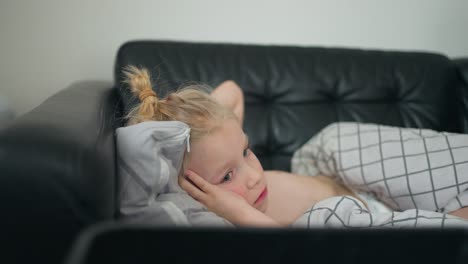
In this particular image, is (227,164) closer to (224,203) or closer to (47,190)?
(224,203)

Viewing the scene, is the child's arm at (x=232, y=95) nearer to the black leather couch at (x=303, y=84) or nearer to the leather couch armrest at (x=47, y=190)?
the black leather couch at (x=303, y=84)

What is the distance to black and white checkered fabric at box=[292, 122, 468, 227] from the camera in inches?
38.9

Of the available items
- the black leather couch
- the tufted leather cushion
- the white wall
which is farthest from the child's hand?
the white wall

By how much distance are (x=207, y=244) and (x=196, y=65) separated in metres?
0.90

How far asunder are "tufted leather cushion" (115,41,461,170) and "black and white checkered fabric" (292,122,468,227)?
125mm

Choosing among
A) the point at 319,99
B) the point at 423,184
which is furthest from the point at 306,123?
the point at 423,184

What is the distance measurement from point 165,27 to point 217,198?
2.78 feet

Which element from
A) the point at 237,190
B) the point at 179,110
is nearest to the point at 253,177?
the point at 237,190

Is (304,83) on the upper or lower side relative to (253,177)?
upper

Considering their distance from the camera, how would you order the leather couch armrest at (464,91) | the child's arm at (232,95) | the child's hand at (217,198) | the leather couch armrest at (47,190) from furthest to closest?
1. the leather couch armrest at (464,91)
2. the child's arm at (232,95)
3. the child's hand at (217,198)
4. the leather couch armrest at (47,190)

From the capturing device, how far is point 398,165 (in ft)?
3.43

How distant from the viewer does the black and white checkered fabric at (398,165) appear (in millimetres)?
987

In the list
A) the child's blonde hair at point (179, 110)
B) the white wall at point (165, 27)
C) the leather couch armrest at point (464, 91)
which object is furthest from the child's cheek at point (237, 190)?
the leather couch armrest at point (464, 91)

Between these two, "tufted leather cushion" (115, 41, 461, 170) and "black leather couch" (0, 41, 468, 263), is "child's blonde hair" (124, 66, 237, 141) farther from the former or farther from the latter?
"tufted leather cushion" (115, 41, 461, 170)
